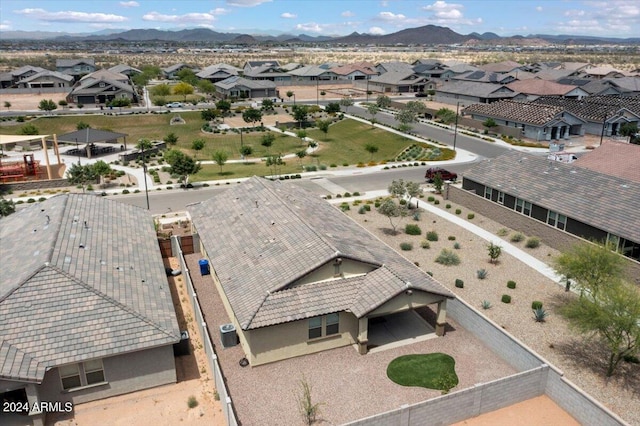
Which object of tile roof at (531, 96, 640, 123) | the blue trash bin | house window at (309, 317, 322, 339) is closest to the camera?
house window at (309, 317, 322, 339)

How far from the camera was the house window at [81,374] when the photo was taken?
2175cm

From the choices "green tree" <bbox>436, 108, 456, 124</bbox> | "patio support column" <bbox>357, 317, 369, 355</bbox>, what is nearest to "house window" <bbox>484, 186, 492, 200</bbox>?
"patio support column" <bbox>357, 317, 369, 355</bbox>

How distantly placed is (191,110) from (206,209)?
75.4 m

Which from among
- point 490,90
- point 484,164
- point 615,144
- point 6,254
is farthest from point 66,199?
point 490,90

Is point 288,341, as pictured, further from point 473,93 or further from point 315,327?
point 473,93

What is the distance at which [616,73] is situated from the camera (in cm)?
14538

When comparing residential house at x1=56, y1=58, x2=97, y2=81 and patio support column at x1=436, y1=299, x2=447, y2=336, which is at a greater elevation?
residential house at x1=56, y1=58, x2=97, y2=81

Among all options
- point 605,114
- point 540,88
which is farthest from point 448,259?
point 540,88

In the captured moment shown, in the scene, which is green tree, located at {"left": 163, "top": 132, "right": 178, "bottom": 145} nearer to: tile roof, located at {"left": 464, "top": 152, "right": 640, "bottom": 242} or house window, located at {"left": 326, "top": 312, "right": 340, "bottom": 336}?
tile roof, located at {"left": 464, "top": 152, "right": 640, "bottom": 242}

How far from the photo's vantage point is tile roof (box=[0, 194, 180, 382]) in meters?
21.2

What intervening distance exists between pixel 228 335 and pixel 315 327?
4.76 meters

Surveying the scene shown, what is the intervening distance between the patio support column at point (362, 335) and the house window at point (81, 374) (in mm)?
12273

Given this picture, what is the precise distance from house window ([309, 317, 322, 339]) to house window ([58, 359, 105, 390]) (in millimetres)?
9908

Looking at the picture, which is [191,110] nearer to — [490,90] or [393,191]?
[490,90]
